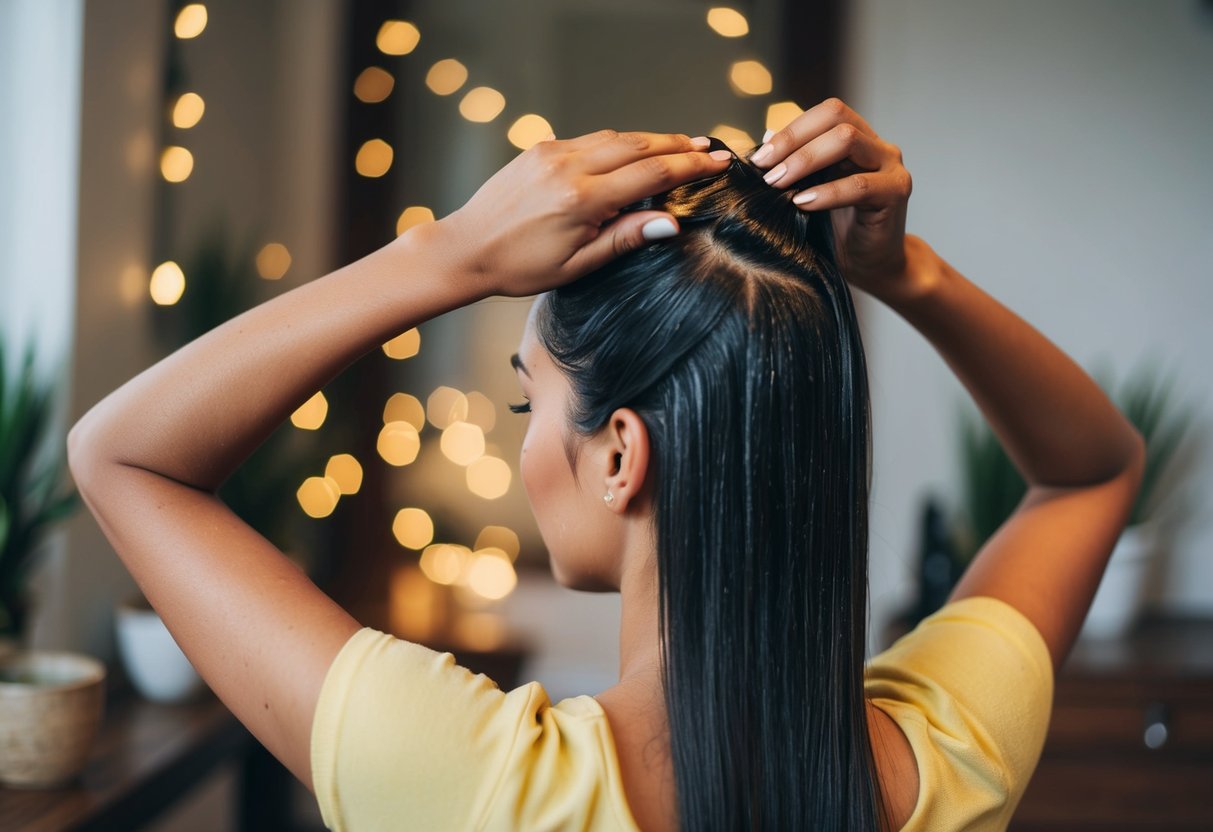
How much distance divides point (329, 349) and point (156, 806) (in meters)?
1.07

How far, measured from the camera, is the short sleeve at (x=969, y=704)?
0.79 meters

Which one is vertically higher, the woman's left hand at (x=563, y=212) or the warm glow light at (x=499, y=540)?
the woman's left hand at (x=563, y=212)

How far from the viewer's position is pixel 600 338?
789 mm

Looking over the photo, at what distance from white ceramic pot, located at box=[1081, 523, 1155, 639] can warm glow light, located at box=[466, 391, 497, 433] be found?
153 centimetres

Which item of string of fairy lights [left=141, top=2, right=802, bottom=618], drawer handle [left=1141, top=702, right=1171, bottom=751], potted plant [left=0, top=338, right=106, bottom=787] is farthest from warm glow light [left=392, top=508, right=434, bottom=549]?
drawer handle [left=1141, top=702, right=1171, bottom=751]

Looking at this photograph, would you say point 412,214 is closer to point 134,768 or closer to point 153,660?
point 153,660

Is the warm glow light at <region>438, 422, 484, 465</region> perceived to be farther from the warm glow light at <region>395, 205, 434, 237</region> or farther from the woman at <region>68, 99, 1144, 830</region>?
the woman at <region>68, 99, 1144, 830</region>

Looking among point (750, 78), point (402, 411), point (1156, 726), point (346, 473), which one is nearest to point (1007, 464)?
point (1156, 726)

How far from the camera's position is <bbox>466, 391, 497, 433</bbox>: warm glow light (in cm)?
297

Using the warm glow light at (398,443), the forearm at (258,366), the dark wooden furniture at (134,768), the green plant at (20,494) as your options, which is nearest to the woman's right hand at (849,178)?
the forearm at (258,366)

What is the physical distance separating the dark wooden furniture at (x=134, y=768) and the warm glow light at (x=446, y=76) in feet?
5.53

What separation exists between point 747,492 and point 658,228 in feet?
0.60

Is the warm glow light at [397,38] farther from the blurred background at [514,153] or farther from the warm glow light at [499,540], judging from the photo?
the warm glow light at [499,540]

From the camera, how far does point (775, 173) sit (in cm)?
80
